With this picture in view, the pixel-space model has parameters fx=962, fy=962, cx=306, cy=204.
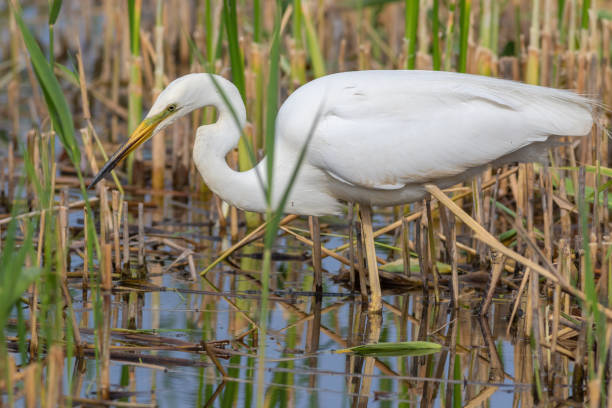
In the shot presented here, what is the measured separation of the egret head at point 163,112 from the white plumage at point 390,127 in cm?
1

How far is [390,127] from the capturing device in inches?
176

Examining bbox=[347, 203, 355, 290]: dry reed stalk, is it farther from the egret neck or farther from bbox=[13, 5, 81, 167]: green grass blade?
bbox=[13, 5, 81, 167]: green grass blade

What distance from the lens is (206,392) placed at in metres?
3.52

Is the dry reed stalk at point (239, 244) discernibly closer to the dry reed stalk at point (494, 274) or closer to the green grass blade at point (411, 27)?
the dry reed stalk at point (494, 274)

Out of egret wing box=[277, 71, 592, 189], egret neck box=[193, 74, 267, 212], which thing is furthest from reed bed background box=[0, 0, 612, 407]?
egret neck box=[193, 74, 267, 212]

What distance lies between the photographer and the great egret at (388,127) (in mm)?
4418

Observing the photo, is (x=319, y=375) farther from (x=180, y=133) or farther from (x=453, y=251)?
(x=180, y=133)

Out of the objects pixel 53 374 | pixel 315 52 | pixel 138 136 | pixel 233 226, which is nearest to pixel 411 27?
pixel 315 52

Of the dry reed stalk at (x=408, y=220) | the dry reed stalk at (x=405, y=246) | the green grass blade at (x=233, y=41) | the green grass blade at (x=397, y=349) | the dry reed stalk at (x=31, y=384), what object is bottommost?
the dry reed stalk at (x=31, y=384)

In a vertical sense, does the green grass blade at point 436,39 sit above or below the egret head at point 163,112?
above

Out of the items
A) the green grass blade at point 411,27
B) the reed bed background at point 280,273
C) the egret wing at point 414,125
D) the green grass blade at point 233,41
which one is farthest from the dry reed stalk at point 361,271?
the green grass blade at point 411,27

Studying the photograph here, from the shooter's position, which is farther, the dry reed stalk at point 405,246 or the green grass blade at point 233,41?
the dry reed stalk at point 405,246

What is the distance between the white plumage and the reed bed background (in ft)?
0.79

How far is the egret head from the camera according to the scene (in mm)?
4297
